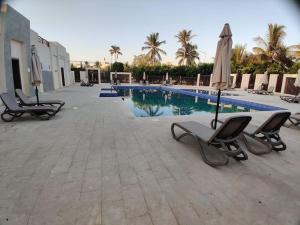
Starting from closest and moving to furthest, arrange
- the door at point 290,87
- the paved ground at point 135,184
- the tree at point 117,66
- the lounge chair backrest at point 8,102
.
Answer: the paved ground at point 135,184 < the lounge chair backrest at point 8,102 < the door at point 290,87 < the tree at point 117,66

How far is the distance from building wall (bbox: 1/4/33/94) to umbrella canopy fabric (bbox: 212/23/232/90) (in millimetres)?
8853

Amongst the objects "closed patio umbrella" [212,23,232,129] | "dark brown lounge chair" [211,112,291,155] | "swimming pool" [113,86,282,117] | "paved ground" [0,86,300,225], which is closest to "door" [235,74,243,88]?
"swimming pool" [113,86,282,117]

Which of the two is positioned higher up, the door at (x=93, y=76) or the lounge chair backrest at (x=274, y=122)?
the door at (x=93, y=76)

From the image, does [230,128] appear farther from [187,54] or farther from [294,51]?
[187,54]

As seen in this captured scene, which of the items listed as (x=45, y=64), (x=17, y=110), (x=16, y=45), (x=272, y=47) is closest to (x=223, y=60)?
(x=17, y=110)

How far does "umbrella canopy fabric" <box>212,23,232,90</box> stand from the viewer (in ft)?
13.4

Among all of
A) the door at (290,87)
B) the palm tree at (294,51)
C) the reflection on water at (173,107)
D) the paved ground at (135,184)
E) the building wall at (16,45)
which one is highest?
the palm tree at (294,51)

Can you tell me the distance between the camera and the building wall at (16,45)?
8.46 meters

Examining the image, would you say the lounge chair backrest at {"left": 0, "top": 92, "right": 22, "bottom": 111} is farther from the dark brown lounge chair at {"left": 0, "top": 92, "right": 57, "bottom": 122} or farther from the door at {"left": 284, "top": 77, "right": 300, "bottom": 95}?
the door at {"left": 284, "top": 77, "right": 300, "bottom": 95}

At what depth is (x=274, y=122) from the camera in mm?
3766

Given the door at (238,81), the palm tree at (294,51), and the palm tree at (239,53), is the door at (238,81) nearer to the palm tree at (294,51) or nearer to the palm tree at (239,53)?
the palm tree at (239,53)

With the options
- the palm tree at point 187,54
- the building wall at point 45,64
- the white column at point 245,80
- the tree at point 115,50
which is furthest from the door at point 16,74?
the tree at point 115,50

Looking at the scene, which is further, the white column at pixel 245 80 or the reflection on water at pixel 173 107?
the white column at pixel 245 80

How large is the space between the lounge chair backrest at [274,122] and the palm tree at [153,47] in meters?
32.2
